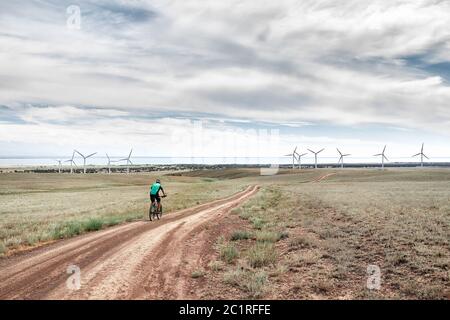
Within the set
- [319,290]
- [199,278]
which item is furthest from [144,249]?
[319,290]

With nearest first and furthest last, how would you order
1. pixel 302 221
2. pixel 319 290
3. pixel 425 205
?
pixel 319 290 → pixel 302 221 → pixel 425 205

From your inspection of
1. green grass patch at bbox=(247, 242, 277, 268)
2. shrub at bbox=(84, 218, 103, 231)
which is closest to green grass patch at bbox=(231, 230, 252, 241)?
green grass patch at bbox=(247, 242, 277, 268)

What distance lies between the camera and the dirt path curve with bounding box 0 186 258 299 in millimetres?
9703

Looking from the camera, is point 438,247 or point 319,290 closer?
point 319,290

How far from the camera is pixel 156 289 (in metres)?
Answer: 9.95

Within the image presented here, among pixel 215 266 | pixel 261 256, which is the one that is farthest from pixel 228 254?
pixel 215 266

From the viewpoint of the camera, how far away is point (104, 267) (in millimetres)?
12070

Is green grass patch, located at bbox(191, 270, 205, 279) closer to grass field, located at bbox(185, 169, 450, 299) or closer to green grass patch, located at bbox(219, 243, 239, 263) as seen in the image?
grass field, located at bbox(185, 169, 450, 299)

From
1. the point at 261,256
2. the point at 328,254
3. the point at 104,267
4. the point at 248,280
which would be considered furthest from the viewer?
the point at 328,254

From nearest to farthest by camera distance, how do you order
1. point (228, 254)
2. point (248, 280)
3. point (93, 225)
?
point (248, 280) → point (228, 254) → point (93, 225)

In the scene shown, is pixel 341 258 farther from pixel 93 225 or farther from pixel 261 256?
pixel 93 225

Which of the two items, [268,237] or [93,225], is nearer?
[268,237]

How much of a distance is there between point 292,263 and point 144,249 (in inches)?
235
